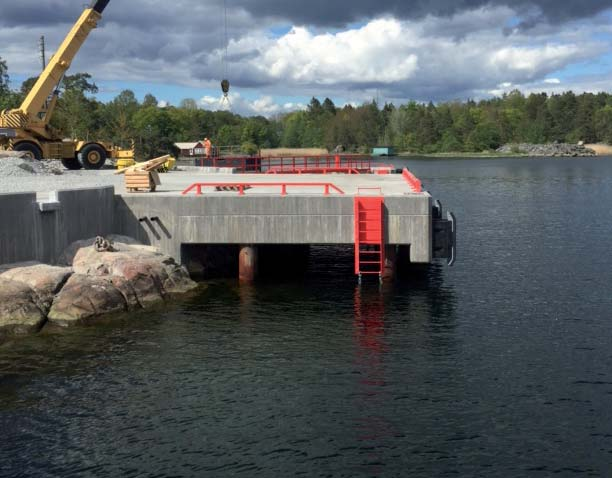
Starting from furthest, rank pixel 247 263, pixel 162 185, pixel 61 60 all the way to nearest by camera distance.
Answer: pixel 61 60 < pixel 162 185 < pixel 247 263

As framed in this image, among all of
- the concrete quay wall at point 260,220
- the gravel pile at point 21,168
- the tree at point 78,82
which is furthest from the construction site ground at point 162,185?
the tree at point 78,82

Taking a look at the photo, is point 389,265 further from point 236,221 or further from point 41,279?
point 41,279

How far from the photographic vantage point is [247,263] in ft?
99.7

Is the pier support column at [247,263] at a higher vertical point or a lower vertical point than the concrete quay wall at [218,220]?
lower

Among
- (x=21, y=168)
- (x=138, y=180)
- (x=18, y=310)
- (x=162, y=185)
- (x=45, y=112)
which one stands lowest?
(x=18, y=310)

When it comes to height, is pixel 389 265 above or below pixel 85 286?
below

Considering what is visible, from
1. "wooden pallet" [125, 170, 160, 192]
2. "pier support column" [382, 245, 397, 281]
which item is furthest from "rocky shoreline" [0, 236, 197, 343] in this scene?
"pier support column" [382, 245, 397, 281]

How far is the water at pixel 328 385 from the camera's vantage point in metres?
14.1

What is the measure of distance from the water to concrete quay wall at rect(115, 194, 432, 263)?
216cm

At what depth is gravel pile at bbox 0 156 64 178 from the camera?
3956 cm

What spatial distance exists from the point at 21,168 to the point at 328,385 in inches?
1156

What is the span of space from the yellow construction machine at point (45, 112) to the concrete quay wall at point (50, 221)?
19440 mm

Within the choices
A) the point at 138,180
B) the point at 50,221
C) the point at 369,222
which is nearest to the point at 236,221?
the point at 369,222

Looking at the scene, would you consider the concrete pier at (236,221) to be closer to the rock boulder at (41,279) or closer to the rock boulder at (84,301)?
the rock boulder at (41,279)
